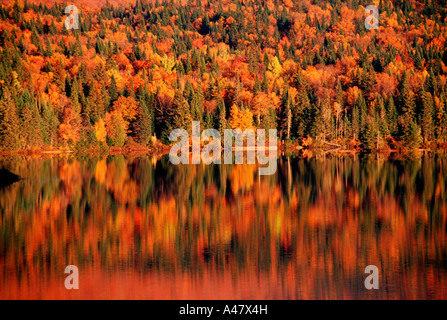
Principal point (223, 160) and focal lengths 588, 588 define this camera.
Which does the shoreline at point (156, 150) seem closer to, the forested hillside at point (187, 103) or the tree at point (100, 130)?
the forested hillside at point (187, 103)

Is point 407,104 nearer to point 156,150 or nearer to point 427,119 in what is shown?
point 427,119

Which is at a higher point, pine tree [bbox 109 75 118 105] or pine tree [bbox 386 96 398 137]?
pine tree [bbox 109 75 118 105]

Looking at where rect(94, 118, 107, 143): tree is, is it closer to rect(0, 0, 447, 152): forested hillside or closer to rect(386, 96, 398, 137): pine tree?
rect(0, 0, 447, 152): forested hillside

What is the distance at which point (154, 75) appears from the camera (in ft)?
519

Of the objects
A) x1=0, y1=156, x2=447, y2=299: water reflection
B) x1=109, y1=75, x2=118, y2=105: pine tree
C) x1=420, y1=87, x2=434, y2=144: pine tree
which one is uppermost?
x1=109, y1=75, x2=118, y2=105: pine tree

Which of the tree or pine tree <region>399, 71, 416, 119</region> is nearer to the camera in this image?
pine tree <region>399, 71, 416, 119</region>

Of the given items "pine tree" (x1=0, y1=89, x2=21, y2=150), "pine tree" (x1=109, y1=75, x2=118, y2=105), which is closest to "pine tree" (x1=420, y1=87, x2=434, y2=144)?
"pine tree" (x1=109, y1=75, x2=118, y2=105)

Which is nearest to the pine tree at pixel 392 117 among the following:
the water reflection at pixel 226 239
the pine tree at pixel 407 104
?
the pine tree at pixel 407 104

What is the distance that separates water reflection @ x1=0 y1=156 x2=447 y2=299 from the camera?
69.6 feet

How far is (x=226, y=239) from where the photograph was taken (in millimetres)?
28141

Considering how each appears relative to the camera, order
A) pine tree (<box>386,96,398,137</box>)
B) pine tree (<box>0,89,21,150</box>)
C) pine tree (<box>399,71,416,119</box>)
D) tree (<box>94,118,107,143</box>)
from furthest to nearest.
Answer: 1. tree (<box>94,118,107,143</box>)
2. pine tree (<box>399,71,416,119</box>)
3. pine tree (<box>386,96,398,137</box>)
4. pine tree (<box>0,89,21,150</box>)

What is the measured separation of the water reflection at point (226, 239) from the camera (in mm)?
21219

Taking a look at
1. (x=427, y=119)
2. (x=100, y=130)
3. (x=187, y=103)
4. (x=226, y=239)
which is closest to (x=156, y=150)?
(x=100, y=130)
